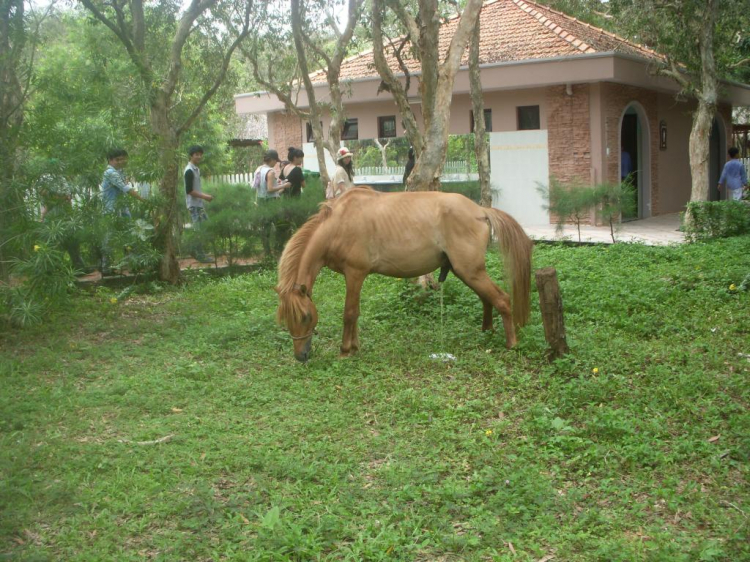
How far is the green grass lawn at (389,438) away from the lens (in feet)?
13.4

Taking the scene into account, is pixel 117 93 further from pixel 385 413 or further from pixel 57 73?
pixel 385 413

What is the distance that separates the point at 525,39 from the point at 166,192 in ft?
40.3

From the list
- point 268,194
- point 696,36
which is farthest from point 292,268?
point 696,36

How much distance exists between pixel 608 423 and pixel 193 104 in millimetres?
15556

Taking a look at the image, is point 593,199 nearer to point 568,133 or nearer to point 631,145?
point 568,133

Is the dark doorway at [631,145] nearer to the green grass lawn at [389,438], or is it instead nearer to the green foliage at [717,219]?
the green foliage at [717,219]

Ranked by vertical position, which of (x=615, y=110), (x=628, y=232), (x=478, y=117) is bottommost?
(x=628, y=232)

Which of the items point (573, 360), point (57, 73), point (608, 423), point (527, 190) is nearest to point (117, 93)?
point (57, 73)

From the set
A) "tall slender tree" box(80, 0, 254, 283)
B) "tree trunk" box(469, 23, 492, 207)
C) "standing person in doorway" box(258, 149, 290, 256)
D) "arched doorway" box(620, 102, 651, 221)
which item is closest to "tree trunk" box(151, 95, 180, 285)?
"tall slender tree" box(80, 0, 254, 283)

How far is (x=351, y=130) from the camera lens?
23.0m

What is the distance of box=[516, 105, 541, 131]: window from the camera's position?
1998cm

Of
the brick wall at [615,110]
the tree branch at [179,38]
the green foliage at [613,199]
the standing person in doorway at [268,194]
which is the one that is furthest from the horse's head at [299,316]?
the brick wall at [615,110]

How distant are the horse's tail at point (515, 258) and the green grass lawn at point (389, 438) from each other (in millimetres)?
342

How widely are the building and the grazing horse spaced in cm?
1155
